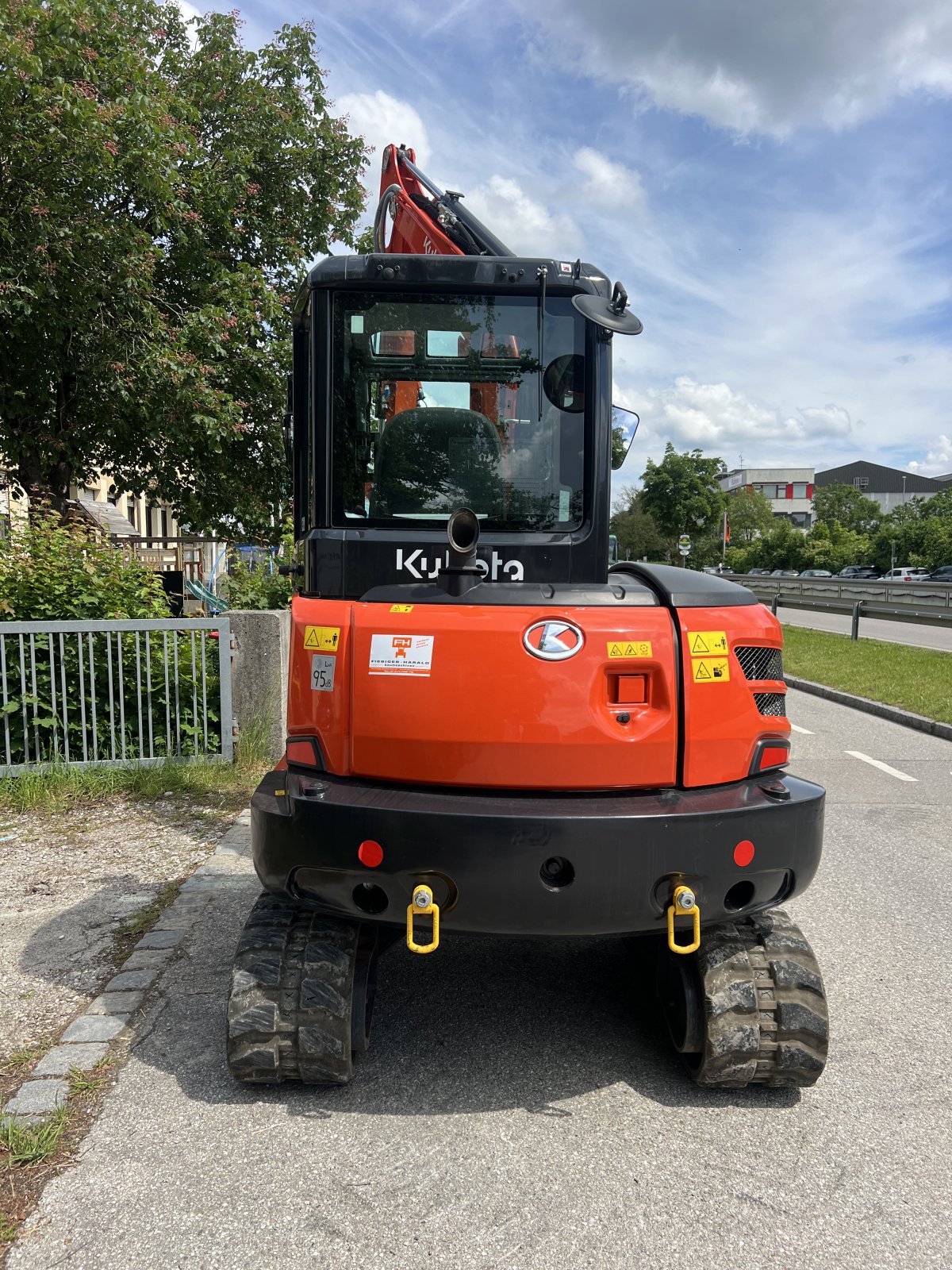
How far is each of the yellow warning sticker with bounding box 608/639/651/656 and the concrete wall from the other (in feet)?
15.4

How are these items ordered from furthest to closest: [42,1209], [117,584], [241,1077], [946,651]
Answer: [946,651], [117,584], [241,1077], [42,1209]

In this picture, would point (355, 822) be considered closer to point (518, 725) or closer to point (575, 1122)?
point (518, 725)

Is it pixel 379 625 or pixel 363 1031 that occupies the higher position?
pixel 379 625

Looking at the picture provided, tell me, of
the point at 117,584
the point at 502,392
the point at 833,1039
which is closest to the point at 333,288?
the point at 502,392

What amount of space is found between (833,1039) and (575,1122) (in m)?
1.16

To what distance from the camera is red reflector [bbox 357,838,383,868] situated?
8.85 ft

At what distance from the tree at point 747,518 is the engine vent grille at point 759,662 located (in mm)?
79069

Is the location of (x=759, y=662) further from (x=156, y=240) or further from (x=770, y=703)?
(x=156, y=240)

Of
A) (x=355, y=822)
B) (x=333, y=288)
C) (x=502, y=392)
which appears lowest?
(x=355, y=822)

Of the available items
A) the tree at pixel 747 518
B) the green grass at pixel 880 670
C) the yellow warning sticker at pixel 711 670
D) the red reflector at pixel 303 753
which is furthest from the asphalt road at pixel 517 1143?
the tree at pixel 747 518

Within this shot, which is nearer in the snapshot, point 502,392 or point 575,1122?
point 575,1122

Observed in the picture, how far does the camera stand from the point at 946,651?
16406 millimetres

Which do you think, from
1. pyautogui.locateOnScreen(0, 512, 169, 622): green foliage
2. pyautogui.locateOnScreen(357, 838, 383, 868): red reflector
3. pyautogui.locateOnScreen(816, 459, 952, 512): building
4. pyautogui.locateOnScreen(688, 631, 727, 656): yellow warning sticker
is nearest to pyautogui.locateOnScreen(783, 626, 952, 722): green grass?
pyautogui.locateOnScreen(0, 512, 169, 622): green foliage

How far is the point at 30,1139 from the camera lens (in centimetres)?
266
